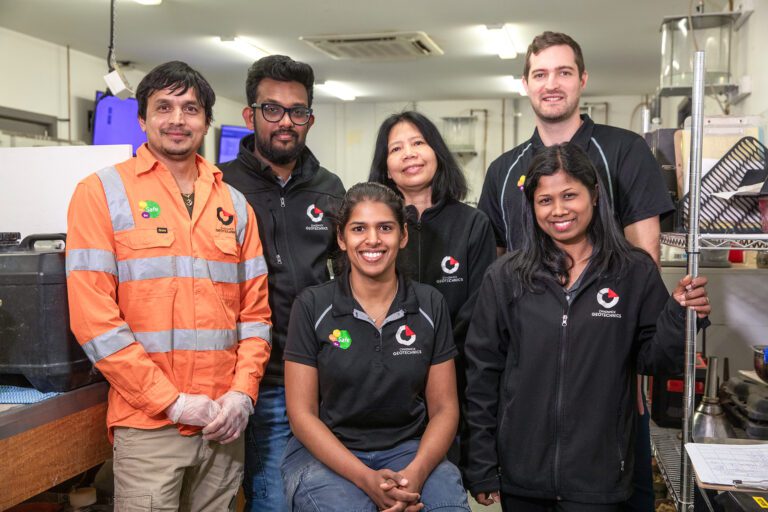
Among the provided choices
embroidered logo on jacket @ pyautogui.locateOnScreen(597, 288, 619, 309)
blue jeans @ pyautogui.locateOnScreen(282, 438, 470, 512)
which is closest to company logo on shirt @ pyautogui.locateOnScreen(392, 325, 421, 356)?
blue jeans @ pyautogui.locateOnScreen(282, 438, 470, 512)

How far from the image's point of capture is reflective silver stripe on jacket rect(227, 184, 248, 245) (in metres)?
1.96

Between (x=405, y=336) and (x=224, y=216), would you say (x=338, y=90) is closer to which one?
(x=224, y=216)

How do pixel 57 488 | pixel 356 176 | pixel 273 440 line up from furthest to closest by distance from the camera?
pixel 356 176, pixel 57 488, pixel 273 440

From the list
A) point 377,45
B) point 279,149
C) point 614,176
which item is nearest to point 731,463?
point 614,176

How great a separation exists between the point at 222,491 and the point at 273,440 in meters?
0.24

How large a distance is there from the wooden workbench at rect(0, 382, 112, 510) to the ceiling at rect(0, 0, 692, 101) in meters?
3.80

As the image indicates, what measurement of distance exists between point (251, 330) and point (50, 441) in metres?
0.57

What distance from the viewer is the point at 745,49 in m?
3.82

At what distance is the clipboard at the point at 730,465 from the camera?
1594mm

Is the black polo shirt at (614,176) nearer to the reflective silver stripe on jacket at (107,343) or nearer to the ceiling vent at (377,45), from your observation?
the reflective silver stripe on jacket at (107,343)

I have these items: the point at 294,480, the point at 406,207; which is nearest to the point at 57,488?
the point at 294,480

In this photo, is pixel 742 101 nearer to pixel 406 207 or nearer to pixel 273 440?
pixel 406 207

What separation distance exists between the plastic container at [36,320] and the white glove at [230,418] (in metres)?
0.39

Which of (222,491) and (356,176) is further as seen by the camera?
(356,176)
